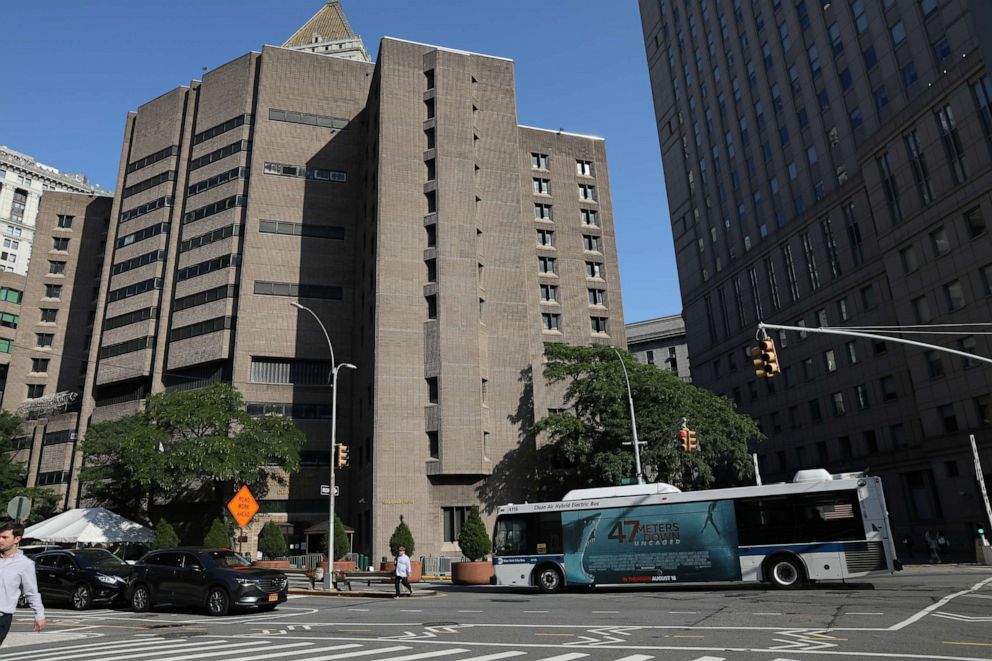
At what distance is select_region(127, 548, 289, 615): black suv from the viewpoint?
17.9 metres

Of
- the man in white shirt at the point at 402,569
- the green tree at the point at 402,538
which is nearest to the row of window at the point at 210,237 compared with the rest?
the green tree at the point at 402,538

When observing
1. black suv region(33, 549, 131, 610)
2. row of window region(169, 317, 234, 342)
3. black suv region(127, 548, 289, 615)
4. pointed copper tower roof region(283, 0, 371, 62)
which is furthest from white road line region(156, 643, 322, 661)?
pointed copper tower roof region(283, 0, 371, 62)

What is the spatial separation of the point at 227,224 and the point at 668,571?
52.5 metres

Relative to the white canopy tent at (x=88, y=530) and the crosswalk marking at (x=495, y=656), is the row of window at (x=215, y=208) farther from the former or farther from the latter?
the crosswalk marking at (x=495, y=656)

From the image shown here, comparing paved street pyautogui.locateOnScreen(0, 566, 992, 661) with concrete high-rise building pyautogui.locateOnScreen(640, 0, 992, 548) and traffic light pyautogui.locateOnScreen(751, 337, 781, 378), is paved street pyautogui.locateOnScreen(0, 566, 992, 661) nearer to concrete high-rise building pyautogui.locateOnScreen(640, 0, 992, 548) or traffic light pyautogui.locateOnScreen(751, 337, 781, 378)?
traffic light pyautogui.locateOnScreen(751, 337, 781, 378)

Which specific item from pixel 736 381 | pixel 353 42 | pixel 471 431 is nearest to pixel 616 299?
pixel 736 381

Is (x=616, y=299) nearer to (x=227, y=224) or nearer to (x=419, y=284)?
(x=419, y=284)

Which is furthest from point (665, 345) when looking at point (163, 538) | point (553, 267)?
point (163, 538)

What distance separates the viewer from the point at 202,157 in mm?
66562

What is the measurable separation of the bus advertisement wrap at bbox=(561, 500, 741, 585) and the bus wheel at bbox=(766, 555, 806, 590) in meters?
0.98

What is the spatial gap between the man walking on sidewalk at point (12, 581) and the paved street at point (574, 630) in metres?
3.40

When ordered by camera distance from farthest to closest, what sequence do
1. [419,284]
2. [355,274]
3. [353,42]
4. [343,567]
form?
[353,42] → [355,274] → [419,284] → [343,567]

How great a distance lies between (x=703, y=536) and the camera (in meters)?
22.2

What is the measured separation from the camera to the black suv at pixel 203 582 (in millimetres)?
17891
